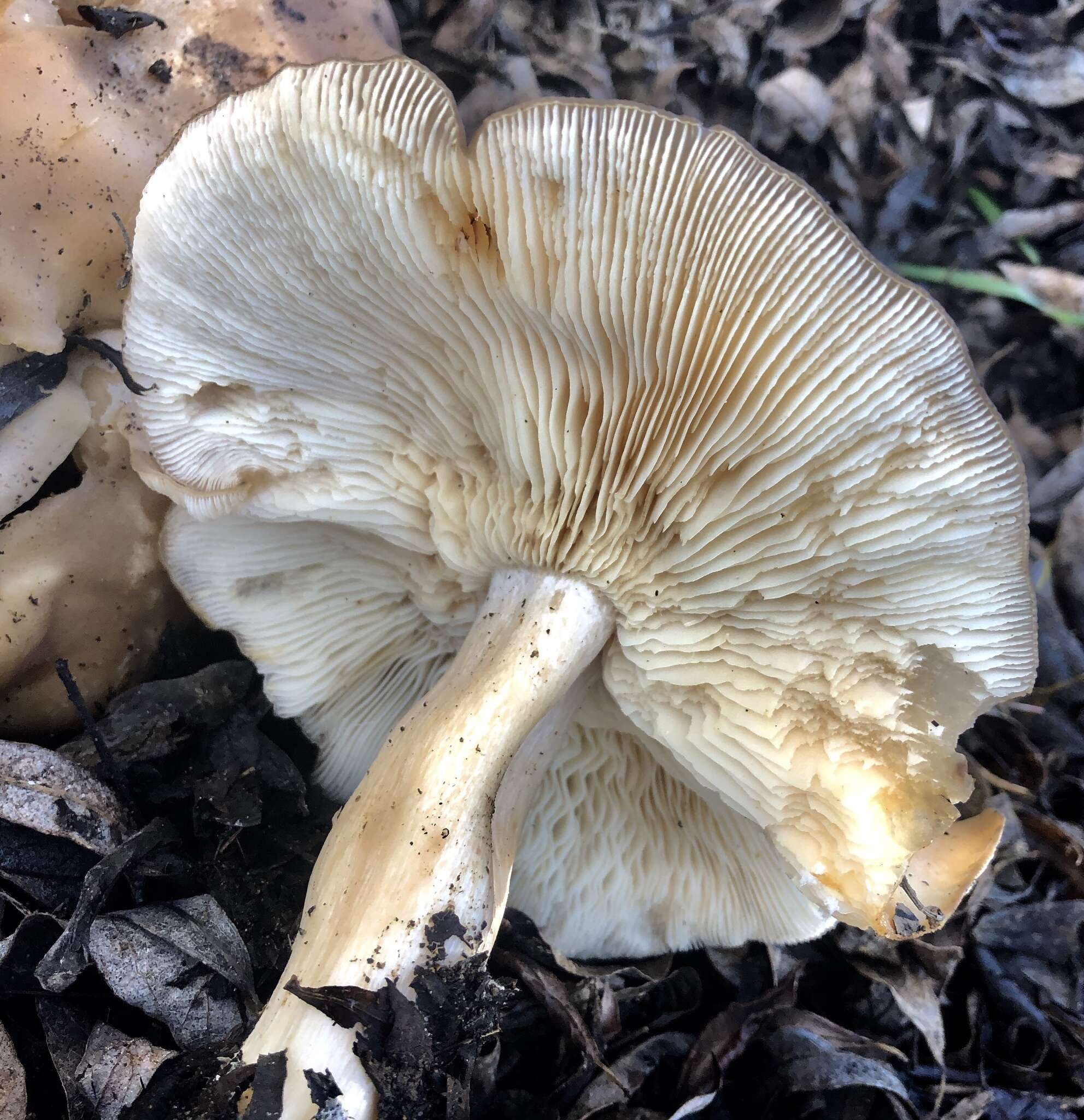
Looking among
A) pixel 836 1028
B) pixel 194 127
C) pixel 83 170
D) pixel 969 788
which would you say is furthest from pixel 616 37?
pixel 836 1028

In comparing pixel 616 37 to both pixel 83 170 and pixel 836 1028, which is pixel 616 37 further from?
pixel 836 1028

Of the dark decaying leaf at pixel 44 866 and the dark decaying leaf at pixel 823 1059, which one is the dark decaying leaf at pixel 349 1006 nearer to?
the dark decaying leaf at pixel 44 866

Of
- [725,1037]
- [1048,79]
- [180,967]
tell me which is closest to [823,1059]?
[725,1037]

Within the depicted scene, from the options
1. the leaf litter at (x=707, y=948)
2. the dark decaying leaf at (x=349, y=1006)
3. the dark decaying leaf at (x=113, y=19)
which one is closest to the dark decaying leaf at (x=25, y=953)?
the leaf litter at (x=707, y=948)

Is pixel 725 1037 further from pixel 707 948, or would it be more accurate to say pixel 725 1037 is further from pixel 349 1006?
pixel 349 1006

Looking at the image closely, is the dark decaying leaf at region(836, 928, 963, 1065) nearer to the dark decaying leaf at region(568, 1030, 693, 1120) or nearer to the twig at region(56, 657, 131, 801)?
the dark decaying leaf at region(568, 1030, 693, 1120)

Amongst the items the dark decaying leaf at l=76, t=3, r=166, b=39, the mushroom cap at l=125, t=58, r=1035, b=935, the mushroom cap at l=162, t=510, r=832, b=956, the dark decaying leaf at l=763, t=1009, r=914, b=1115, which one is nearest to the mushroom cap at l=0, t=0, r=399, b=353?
the dark decaying leaf at l=76, t=3, r=166, b=39
